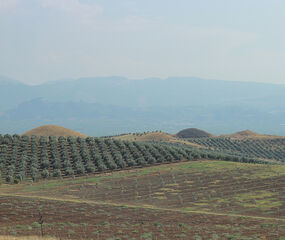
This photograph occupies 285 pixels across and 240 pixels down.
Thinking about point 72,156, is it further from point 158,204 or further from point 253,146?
point 253,146

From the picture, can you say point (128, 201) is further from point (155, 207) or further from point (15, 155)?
point (15, 155)

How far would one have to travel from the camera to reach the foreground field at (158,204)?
29047 millimetres

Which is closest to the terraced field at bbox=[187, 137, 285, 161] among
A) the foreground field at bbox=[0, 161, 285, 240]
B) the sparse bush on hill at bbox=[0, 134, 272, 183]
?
the sparse bush on hill at bbox=[0, 134, 272, 183]

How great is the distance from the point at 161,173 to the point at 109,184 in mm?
11557

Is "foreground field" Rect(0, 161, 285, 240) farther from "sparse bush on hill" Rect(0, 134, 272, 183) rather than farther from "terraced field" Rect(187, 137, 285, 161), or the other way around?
"terraced field" Rect(187, 137, 285, 161)

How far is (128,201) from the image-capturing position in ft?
144

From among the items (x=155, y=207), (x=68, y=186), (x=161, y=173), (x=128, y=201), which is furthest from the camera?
(x=161, y=173)

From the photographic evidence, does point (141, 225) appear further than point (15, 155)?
No

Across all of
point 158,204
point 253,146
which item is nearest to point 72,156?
point 158,204

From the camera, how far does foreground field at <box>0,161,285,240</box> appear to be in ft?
95.3

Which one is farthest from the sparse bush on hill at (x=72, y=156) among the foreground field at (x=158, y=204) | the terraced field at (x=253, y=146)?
the terraced field at (x=253, y=146)

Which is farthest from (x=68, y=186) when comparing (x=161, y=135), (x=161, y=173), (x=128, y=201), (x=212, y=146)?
(x=161, y=135)

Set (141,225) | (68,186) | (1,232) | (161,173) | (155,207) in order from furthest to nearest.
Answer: (161,173)
(68,186)
(155,207)
(141,225)
(1,232)

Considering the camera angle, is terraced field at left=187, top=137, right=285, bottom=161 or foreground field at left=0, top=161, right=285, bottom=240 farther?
terraced field at left=187, top=137, right=285, bottom=161
